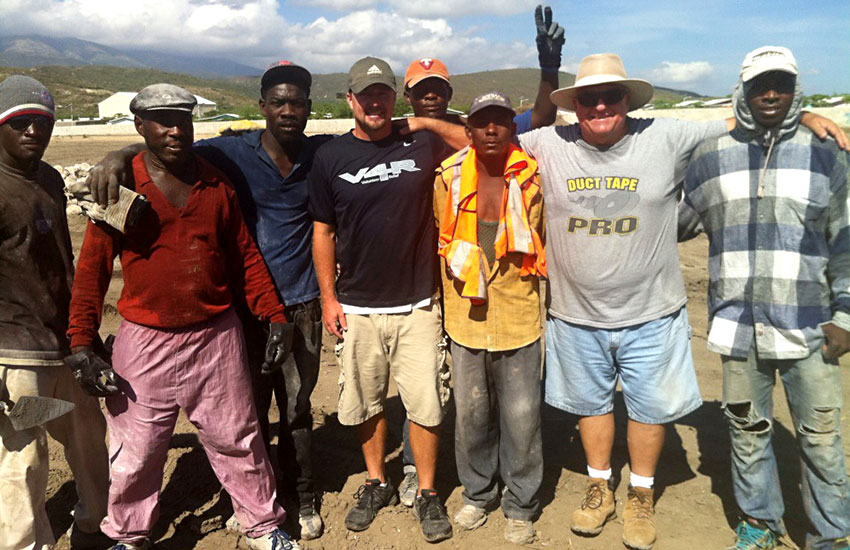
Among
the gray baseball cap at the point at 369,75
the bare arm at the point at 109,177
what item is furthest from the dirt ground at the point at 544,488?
the gray baseball cap at the point at 369,75

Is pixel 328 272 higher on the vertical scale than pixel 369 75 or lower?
lower

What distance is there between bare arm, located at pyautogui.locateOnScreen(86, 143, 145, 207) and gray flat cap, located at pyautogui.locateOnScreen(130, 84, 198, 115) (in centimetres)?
23

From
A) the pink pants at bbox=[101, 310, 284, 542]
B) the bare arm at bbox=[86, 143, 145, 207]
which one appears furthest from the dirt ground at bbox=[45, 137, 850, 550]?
the bare arm at bbox=[86, 143, 145, 207]

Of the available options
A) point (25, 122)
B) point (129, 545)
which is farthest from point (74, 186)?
point (129, 545)

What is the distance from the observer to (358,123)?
3.31 meters

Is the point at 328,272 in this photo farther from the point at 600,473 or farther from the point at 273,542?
the point at 600,473

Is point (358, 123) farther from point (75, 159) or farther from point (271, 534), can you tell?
point (75, 159)

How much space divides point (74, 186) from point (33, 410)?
104 centimetres

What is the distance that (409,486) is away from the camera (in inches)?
151

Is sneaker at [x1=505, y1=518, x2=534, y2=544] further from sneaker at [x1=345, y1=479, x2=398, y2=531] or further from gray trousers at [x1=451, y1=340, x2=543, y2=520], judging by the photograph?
sneaker at [x1=345, y1=479, x2=398, y2=531]

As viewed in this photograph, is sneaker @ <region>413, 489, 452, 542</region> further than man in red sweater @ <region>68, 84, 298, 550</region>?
Yes

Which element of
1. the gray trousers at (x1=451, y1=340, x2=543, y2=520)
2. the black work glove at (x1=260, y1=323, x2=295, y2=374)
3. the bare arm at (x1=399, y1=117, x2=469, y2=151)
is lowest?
the gray trousers at (x1=451, y1=340, x2=543, y2=520)

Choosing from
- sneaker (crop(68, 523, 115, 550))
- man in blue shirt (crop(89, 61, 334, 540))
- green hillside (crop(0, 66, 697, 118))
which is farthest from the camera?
green hillside (crop(0, 66, 697, 118))

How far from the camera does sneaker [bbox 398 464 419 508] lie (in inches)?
149
